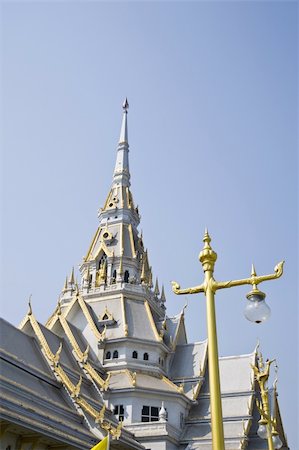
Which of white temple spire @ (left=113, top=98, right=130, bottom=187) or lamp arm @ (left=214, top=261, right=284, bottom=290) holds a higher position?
white temple spire @ (left=113, top=98, right=130, bottom=187)

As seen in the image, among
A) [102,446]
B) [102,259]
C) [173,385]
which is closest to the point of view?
[102,446]

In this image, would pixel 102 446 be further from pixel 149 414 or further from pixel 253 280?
pixel 149 414

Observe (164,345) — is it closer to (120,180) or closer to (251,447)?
(251,447)

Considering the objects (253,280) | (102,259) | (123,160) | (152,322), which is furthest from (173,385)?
(253,280)

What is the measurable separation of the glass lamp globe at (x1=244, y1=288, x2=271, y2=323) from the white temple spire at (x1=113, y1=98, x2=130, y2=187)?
3902 cm

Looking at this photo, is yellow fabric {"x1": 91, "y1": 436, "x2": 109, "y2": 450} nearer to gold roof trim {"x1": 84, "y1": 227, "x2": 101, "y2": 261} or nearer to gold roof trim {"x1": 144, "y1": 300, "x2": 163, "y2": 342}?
gold roof trim {"x1": 144, "y1": 300, "x2": 163, "y2": 342}

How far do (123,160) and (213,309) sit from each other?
41.8 metres

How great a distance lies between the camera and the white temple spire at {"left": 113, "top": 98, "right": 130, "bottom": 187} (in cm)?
4612

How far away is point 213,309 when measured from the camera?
6.87m

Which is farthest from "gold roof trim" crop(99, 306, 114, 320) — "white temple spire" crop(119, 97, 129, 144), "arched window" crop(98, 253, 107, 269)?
"white temple spire" crop(119, 97, 129, 144)

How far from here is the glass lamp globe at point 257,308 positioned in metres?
6.88

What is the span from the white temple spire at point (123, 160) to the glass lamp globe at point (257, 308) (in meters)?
39.0

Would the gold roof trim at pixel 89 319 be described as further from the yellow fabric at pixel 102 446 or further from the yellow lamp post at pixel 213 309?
the yellow lamp post at pixel 213 309

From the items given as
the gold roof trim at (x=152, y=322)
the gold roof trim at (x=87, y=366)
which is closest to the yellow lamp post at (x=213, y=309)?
Answer: the gold roof trim at (x=87, y=366)
